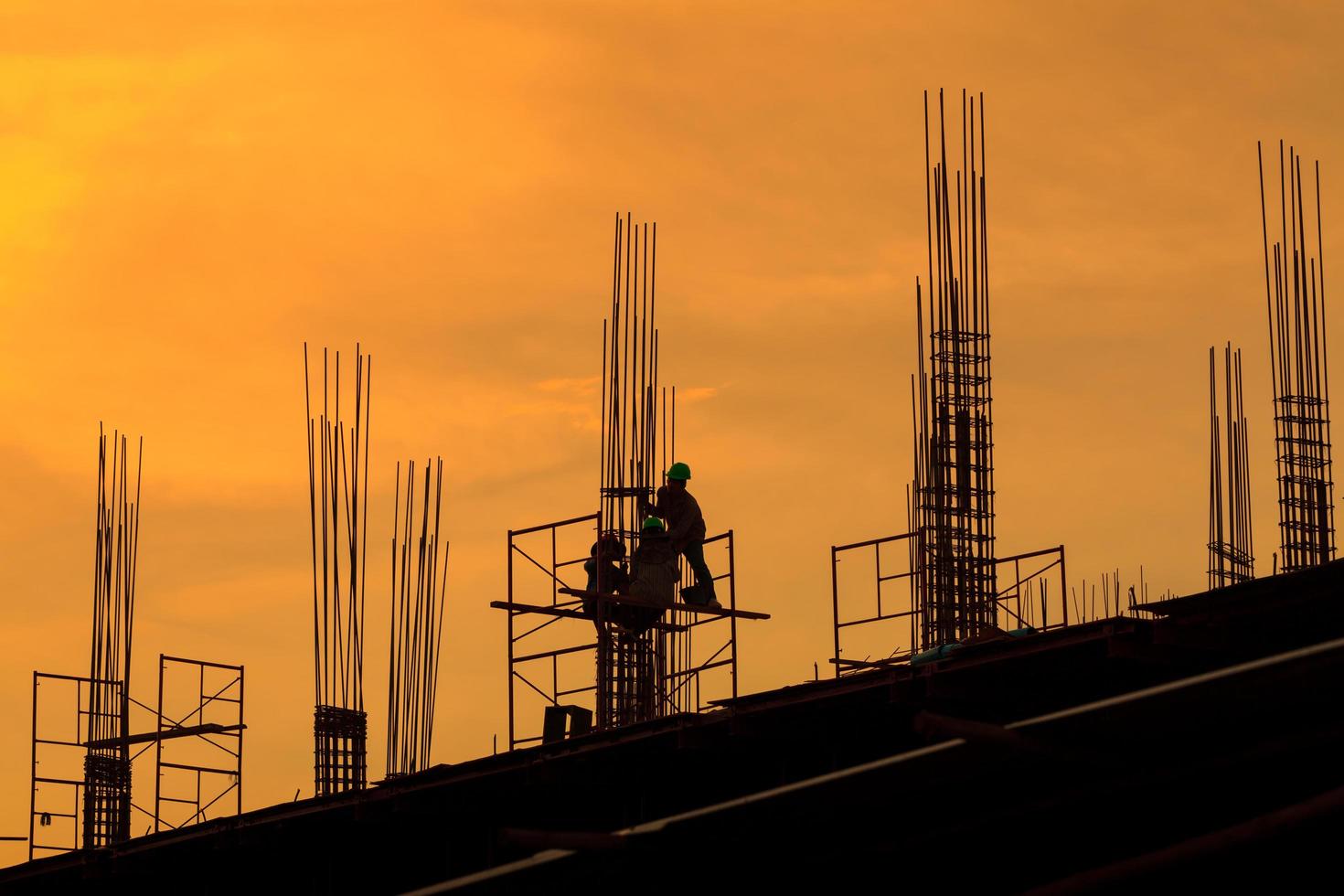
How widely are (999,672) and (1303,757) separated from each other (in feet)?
19.7

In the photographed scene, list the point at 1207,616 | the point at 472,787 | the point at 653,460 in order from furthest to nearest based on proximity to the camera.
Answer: the point at 653,460
the point at 472,787
the point at 1207,616

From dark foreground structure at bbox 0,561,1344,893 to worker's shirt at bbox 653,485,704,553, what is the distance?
4640mm

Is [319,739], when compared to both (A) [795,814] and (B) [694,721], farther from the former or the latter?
(A) [795,814]

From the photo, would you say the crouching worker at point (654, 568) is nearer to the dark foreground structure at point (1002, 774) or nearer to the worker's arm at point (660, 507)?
the worker's arm at point (660, 507)

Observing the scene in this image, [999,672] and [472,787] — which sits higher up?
[999,672]

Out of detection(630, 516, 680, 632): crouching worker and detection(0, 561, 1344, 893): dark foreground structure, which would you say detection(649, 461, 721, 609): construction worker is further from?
detection(0, 561, 1344, 893): dark foreground structure

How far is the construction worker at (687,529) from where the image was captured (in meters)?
24.1

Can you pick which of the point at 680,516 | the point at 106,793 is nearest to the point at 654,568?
the point at 680,516

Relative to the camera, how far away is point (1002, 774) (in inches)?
405

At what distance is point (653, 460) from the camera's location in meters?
28.4

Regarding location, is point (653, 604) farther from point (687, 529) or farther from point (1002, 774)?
point (1002, 774)

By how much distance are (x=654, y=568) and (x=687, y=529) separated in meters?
0.64

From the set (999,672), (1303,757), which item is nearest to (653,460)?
(999,672)

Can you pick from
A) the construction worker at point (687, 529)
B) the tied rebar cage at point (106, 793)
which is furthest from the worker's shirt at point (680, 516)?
the tied rebar cage at point (106, 793)
